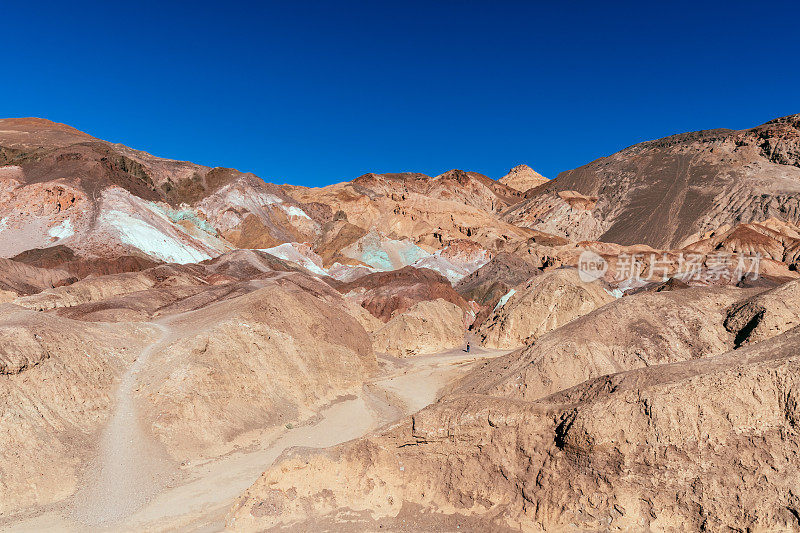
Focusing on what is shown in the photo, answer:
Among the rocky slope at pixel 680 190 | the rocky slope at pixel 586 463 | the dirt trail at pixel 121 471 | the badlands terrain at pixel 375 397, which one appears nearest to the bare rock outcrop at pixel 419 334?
the badlands terrain at pixel 375 397

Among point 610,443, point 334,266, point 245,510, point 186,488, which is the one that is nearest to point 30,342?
point 186,488

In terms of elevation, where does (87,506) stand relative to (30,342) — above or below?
below

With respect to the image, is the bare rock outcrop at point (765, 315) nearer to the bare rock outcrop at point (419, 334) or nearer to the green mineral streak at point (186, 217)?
the bare rock outcrop at point (419, 334)

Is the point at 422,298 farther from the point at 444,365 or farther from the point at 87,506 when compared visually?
the point at 87,506

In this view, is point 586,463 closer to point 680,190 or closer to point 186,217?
point 186,217

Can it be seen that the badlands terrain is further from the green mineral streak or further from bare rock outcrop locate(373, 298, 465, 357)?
the green mineral streak

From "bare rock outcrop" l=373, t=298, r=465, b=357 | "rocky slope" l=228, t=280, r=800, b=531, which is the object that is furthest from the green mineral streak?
"rocky slope" l=228, t=280, r=800, b=531
